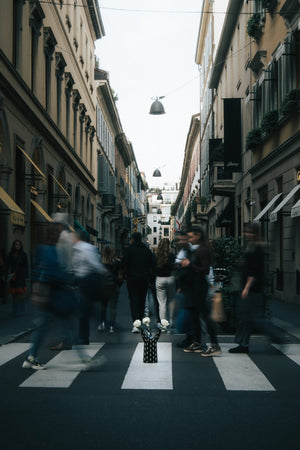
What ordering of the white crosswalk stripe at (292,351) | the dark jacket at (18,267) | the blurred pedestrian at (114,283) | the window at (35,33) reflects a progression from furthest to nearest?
the window at (35,33) < the dark jacket at (18,267) < the blurred pedestrian at (114,283) < the white crosswalk stripe at (292,351)

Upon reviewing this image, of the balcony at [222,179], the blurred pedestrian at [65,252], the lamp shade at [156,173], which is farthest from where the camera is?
the lamp shade at [156,173]

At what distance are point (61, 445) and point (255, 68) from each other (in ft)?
68.0

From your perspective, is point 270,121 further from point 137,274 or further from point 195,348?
point 195,348

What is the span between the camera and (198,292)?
8.93 metres

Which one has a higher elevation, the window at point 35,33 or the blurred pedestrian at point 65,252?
the window at point 35,33

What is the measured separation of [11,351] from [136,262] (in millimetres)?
3009

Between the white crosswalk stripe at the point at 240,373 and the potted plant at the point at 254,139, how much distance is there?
14.3 m

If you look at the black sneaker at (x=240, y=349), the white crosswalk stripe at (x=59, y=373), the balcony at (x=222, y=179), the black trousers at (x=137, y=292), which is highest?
the balcony at (x=222, y=179)

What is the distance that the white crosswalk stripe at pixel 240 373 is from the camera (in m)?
6.73

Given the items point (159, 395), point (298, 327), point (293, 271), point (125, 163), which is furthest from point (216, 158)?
point (125, 163)

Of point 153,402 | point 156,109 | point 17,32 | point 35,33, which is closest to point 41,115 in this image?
point 35,33

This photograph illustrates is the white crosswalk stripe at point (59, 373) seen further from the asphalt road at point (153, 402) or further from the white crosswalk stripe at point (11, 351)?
the white crosswalk stripe at point (11, 351)

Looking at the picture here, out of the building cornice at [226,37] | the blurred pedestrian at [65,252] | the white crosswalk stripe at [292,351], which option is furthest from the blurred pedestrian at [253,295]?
the building cornice at [226,37]

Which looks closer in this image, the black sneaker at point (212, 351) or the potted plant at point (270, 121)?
the black sneaker at point (212, 351)
